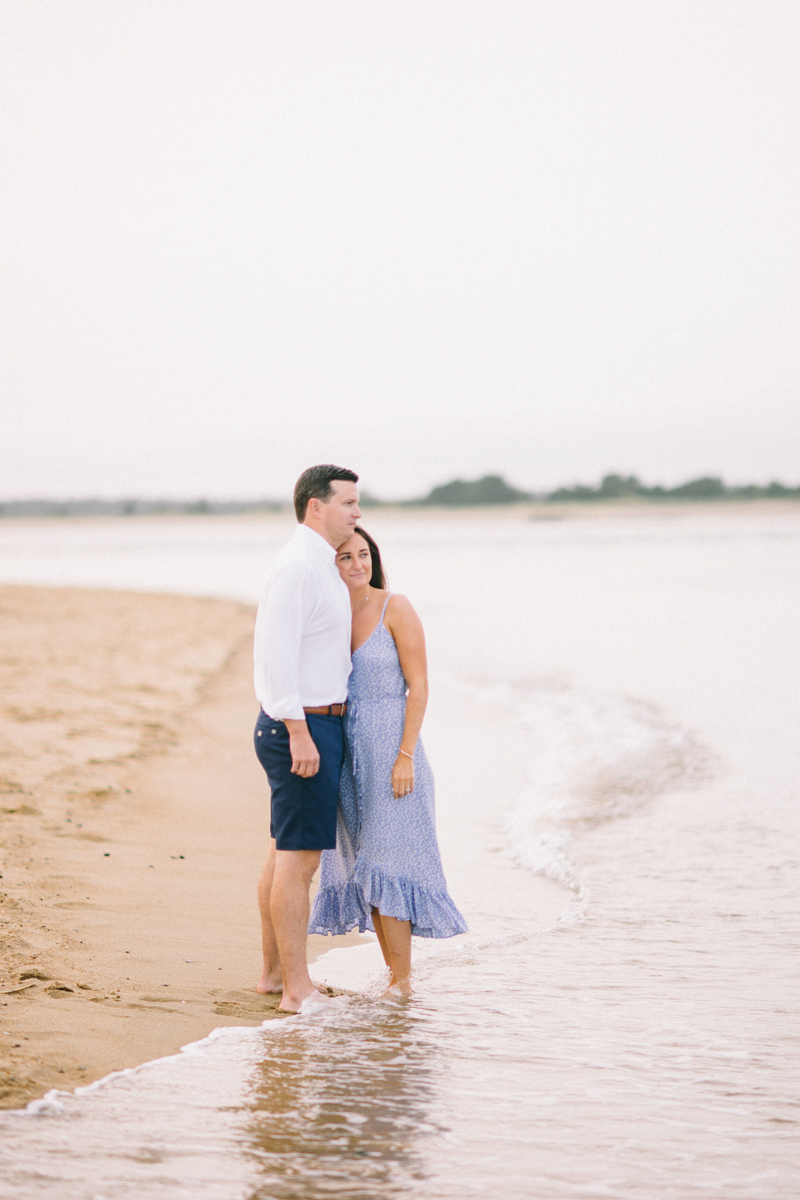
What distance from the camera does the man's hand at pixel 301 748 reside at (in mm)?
3688

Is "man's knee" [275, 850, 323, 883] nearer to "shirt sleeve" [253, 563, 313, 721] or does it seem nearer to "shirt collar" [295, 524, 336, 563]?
"shirt sleeve" [253, 563, 313, 721]

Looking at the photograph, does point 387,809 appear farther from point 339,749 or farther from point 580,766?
point 580,766

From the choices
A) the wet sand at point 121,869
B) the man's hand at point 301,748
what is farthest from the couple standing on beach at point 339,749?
the wet sand at point 121,869

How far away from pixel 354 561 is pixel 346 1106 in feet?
6.07

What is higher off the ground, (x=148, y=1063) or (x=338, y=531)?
(x=338, y=531)

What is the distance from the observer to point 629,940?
4898 millimetres

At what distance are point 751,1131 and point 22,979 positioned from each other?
97.5 inches

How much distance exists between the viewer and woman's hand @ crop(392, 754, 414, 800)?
4.00 m

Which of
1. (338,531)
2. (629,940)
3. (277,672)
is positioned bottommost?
(629,940)

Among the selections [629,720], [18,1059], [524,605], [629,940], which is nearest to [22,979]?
[18,1059]

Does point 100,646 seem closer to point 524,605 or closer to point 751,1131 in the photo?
point 524,605

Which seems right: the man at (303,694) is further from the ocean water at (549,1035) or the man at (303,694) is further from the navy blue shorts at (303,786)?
the ocean water at (549,1035)

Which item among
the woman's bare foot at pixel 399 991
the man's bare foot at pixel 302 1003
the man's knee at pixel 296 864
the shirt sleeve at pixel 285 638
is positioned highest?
the shirt sleeve at pixel 285 638

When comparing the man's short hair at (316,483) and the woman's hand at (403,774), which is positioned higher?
the man's short hair at (316,483)
